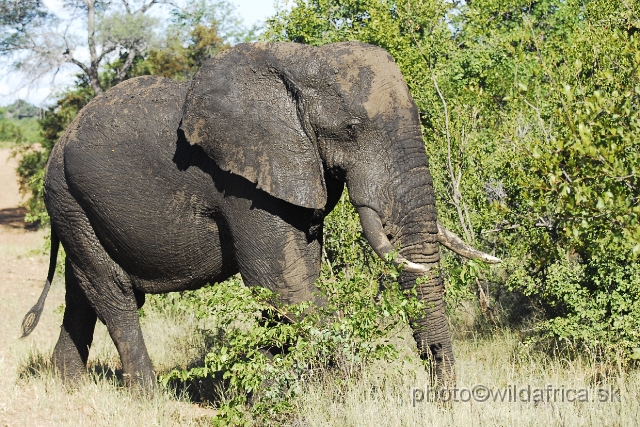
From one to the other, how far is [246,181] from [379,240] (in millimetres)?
1146

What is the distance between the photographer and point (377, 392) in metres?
5.64

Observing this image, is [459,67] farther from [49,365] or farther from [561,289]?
[49,365]

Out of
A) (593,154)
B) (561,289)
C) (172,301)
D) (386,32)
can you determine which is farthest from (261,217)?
(386,32)

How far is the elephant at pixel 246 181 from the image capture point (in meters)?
5.49

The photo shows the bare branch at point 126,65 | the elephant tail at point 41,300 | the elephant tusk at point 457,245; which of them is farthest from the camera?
the bare branch at point 126,65

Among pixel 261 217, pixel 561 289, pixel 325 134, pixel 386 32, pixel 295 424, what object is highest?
pixel 386 32

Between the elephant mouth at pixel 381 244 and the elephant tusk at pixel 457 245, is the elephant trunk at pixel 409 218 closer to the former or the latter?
the elephant mouth at pixel 381 244

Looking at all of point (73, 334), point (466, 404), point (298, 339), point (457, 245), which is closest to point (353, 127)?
point (457, 245)

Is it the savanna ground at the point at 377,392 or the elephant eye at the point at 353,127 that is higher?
the elephant eye at the point at 353,127

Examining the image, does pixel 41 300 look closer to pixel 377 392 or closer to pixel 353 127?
pixel 377 392

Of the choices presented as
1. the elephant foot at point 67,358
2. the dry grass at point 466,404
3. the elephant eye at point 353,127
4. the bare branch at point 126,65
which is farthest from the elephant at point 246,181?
the bare branch at point 126,65

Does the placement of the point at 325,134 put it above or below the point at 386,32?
below

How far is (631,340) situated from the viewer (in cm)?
691

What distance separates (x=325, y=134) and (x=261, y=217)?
74 cm
